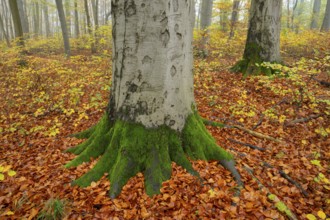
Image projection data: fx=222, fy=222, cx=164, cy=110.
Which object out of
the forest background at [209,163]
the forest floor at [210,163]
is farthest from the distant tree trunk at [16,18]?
the forest floor at [210,163]

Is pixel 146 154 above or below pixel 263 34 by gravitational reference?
below

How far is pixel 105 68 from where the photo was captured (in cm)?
1019

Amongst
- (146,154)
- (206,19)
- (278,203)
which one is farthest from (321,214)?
(206,19)

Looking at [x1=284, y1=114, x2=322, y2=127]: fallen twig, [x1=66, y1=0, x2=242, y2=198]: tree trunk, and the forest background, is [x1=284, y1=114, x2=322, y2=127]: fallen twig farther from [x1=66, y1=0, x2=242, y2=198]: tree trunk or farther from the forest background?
[x1=66, y1=0, x2=242, y2=198]: tree trunk

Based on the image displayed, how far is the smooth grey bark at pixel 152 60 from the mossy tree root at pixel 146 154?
172 millimetres

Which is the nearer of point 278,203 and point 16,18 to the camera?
point 278,203

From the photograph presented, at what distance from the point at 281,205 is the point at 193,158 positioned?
130 centimetres

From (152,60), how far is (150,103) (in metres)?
0.60

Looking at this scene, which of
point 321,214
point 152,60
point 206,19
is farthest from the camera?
point 206,19

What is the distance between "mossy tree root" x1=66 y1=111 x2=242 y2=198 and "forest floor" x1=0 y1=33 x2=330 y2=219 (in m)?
0.11

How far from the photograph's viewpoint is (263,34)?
281 inches

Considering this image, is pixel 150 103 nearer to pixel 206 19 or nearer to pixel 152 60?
pixel 152 60

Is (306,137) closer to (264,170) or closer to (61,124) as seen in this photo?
(264,170)

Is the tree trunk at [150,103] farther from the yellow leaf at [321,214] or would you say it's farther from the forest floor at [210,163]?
the yellow leaf at [321,214]
